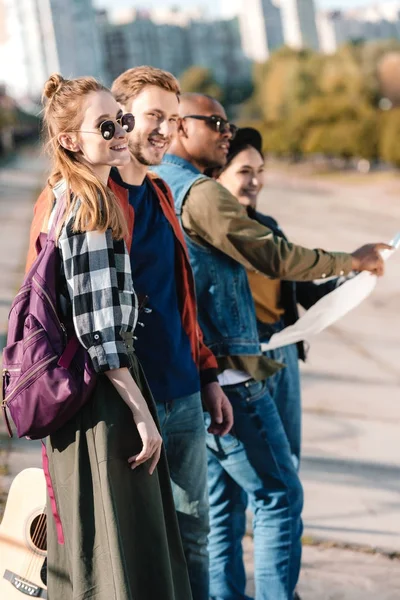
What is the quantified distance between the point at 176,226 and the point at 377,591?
1645mm

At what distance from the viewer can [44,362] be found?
200cm

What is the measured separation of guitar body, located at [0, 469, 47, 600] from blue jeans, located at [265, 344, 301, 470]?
92cm

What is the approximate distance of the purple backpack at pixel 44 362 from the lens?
6.56 feet

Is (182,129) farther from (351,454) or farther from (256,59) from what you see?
(256,59)

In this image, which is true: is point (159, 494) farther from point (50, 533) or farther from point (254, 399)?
point (254, 399)

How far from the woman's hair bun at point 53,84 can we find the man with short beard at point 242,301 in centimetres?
71

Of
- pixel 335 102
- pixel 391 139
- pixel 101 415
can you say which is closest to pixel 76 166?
pixel 101 415

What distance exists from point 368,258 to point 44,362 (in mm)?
1342

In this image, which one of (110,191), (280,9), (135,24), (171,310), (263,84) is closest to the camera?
(110,191)

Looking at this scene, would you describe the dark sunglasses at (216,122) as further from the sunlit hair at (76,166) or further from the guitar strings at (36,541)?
the guitar strings at (36,541)

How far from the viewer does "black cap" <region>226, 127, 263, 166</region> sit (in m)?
3.14

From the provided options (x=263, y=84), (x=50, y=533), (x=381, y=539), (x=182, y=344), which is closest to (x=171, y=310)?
(x=182, y=344)

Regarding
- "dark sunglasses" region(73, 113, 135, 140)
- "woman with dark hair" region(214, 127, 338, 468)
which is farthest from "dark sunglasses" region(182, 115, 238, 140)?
"dark sunglasses" region(73, 113, 135, 140)

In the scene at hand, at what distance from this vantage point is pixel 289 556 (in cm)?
299
